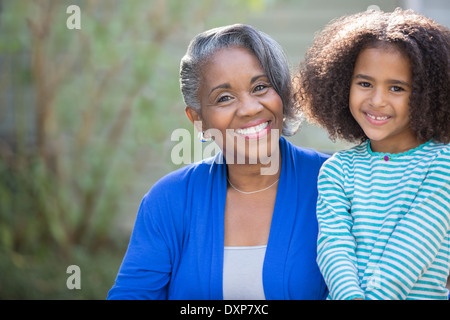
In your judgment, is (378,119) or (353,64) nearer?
(378,119)

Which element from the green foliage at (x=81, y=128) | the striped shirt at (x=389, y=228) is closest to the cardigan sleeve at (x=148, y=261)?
the striped shirt at (x=389, y=228)

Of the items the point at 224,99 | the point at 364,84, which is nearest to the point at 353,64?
the point at 364,84

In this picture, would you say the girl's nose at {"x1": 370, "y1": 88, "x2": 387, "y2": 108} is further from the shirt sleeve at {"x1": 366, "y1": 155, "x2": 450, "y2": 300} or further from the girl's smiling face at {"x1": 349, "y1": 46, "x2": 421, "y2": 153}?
the shirt sleeve at {"x1": 366, "y1": 155, "x2": 450, "y2": 300}

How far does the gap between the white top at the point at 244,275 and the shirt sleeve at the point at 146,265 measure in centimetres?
24

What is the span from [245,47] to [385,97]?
1.98 feet

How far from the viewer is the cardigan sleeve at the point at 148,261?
217cm

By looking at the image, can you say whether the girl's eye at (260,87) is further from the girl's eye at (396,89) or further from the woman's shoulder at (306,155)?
the girl's eye at (396,89)

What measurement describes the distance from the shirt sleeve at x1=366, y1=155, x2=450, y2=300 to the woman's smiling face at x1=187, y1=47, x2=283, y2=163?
0.65 metres

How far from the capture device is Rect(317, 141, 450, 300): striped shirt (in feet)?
5.65

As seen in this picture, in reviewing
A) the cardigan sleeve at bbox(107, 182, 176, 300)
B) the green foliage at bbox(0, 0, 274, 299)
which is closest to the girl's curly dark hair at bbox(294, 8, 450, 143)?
the cardigan sleeve at bbox(107, 182, 176, 300)

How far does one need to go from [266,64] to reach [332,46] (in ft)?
0.85

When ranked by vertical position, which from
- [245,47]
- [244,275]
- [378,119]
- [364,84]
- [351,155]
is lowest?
[244,275]

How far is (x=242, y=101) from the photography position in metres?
2.17

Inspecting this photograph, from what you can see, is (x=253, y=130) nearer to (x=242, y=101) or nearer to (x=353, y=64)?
(x=242, y=101)
